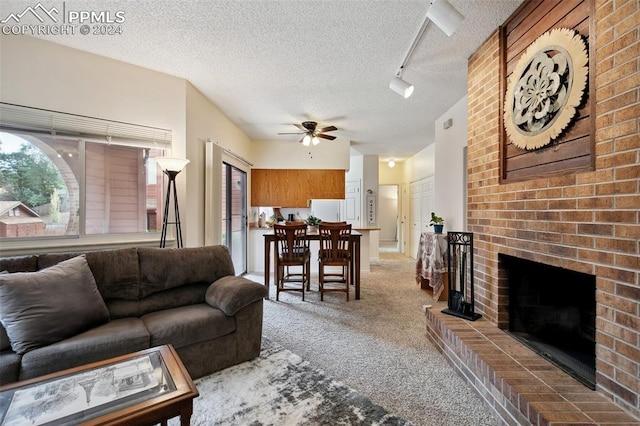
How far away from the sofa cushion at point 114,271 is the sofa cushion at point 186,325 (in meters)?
0.28

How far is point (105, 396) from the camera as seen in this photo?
A: 1.21m

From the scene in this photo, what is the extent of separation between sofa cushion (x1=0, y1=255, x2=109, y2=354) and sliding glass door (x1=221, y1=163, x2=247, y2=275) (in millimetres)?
2691

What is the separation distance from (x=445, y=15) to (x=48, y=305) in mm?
3062

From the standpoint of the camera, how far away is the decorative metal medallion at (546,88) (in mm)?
1603

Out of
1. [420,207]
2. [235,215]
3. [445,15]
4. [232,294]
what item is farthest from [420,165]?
[232,294]

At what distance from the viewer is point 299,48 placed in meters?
2.53

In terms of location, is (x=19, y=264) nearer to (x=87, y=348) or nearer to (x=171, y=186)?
(x=87, y=348)

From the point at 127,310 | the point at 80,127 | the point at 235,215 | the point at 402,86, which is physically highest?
the point at 402,86

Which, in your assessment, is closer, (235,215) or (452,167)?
(452,167)

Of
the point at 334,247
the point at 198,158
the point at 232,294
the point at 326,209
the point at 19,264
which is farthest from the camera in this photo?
the point at 326,209

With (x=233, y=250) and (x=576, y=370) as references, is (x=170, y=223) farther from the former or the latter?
(x=576, y=370)

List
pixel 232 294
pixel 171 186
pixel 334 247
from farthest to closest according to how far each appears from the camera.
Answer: pixel 334 247, pixel 171 186, pixel 232 294

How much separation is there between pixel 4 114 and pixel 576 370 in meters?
4.31

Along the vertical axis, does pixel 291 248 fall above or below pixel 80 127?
below
